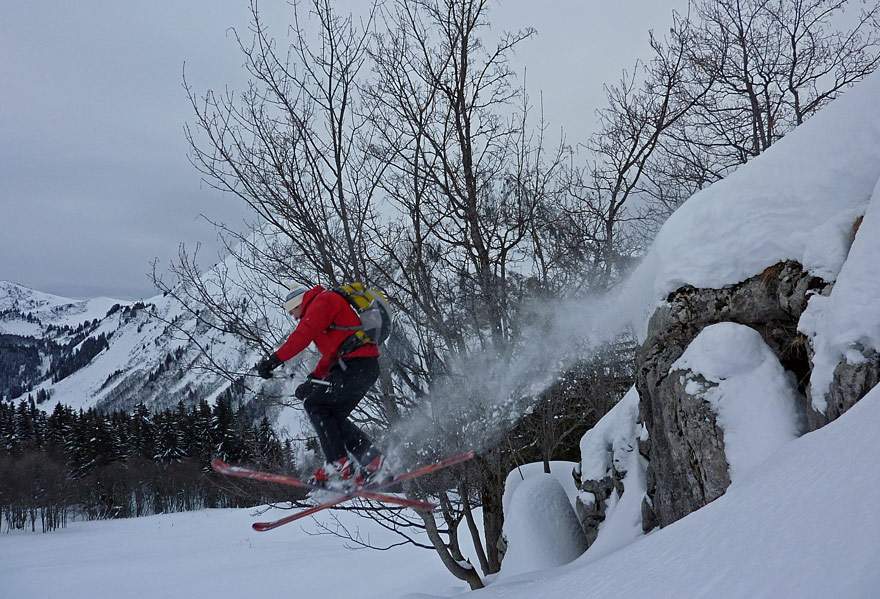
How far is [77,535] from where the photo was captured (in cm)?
5019

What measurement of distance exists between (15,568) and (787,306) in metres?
44.3

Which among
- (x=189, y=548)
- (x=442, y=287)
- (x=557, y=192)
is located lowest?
(x=189, y=548)

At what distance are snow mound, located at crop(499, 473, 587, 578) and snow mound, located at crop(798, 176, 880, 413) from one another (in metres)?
4.85

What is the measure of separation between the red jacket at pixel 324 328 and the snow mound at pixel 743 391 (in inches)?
131

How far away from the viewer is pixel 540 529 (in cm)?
779

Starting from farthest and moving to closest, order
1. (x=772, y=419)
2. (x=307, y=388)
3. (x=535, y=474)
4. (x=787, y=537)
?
(x=535, y=474) < (x=307, y=388) < (x=772, y=419) < (x=787, y=537)

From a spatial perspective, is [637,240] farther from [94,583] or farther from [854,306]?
[94,583]

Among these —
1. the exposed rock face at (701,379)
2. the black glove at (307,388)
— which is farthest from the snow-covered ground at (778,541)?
the black glove at (307,388)

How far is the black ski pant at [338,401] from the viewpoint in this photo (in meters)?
5.50

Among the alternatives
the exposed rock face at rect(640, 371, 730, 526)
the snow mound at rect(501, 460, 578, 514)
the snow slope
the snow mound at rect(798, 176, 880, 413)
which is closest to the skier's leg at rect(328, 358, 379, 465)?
the snow slope

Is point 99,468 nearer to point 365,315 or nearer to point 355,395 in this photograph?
point 355,395

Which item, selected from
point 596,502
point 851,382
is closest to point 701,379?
point 851,382

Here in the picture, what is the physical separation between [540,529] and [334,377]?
4354mm

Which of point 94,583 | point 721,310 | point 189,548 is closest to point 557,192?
point 721,310
